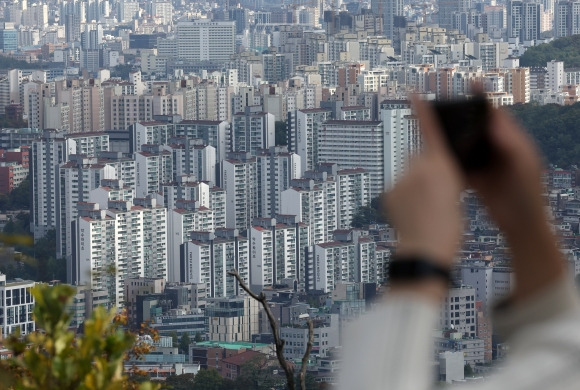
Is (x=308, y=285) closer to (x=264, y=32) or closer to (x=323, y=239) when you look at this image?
(x=323, y=239)

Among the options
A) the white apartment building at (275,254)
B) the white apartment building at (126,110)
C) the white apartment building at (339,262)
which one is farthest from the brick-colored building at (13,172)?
the white apartment building at (339,262)

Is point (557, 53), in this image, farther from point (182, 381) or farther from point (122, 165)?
point (182, 381)

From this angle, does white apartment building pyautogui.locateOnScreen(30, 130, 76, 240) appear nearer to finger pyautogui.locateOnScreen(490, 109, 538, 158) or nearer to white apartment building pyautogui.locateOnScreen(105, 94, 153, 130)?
white apartment building pyautogui.locateOnScreen(105, 94, 153, 130)

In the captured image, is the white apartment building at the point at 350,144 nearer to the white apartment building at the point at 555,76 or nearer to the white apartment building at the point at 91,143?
the white apartment building at the point at 91,143

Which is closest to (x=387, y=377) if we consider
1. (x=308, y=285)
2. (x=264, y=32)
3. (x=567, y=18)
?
(x=308, y=285)

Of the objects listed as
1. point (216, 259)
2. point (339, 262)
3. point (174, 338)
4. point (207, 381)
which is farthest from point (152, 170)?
point (207, 381)

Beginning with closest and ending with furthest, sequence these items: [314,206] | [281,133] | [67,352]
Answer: [67,352] → [314,206] → [281,133]
